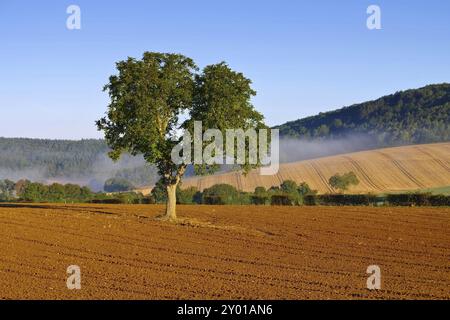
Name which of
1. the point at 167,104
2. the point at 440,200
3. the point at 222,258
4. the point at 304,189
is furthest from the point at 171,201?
the point at 304,189

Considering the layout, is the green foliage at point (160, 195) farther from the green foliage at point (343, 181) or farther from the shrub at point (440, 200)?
the shrub at point (440, 200)

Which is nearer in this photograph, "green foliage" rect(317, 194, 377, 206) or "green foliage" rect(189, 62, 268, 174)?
"green foliage" rect(189, 62, 268, 174)

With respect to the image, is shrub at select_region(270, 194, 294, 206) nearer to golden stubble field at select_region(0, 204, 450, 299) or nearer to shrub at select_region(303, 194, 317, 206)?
shrub at select_region(303, 194, 317, 206)

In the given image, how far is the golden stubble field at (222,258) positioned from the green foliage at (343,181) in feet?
241

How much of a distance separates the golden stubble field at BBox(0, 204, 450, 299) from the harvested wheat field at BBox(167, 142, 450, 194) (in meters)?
75.5

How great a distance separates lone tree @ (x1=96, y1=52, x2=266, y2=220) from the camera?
4294 cm

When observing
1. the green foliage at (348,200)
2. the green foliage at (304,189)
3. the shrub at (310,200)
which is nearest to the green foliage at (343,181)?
the green foliage at (304,189)

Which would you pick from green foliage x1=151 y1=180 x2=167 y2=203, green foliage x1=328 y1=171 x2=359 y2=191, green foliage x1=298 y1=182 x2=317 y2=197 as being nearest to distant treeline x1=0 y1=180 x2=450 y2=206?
green foliage x1=151 y1=180 x2=167 y2=203

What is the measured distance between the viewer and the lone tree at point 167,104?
42.9m

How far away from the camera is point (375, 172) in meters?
130

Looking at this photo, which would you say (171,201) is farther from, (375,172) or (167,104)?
(375,172)

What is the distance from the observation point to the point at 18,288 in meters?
19.0

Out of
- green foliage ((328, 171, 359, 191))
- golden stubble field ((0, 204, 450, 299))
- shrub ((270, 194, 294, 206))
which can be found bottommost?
golden stubble field ((0, 204, 450, 299))
